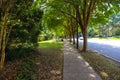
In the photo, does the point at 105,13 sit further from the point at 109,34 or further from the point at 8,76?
the point at 109,34

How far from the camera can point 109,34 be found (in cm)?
10019

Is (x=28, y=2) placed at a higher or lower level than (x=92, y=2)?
lower

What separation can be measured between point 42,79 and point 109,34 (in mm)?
97660

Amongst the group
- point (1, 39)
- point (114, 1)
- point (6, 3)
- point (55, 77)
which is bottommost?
point (55, 77)

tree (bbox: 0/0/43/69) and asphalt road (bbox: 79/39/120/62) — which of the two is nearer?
tree (bbox: 0/0/43/69)

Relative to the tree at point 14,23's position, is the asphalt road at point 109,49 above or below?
below

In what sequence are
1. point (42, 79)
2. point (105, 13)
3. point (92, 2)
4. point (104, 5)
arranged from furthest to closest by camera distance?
point (105, 13), point (104, 5), point (92, 2), point (42, 79)

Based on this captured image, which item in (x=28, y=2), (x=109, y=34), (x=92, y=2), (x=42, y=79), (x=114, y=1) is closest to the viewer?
(x=42, y=79)

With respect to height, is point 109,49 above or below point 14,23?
below

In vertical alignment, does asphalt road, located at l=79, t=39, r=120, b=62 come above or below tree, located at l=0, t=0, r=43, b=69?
below

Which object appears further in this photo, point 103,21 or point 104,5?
point 103,21

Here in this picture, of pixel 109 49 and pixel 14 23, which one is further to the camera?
pixel 109 49

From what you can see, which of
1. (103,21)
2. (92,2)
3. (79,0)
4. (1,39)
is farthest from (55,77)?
(103,21)

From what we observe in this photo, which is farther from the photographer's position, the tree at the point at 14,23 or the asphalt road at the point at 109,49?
the asphalt road at the point at 109,49
